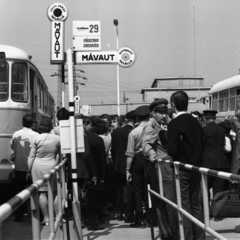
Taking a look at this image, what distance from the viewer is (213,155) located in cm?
886

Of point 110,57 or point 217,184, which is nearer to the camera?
point 217,184

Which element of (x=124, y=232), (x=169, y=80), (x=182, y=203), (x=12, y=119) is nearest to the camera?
(x=182, y=203)

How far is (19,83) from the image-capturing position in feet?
36.4

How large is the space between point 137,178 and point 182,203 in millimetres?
2616

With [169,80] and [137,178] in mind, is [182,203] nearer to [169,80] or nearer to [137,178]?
[137,178]

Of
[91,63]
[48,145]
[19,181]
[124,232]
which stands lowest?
[124,232]

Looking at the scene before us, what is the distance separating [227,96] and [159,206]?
14.2 m

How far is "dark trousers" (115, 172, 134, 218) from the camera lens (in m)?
9.04

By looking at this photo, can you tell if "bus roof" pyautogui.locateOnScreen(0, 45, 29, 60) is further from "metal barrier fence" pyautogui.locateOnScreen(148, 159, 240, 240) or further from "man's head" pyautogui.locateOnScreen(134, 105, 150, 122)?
"metal barrier fence" pyautogui.locateOnScreen(148, 159, 240, 240)

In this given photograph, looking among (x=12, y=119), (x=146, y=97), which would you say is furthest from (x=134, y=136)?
(x=146, y=97)

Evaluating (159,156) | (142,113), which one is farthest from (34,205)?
(142,113)

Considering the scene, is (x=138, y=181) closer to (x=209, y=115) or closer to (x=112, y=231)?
(x=112, y=231)

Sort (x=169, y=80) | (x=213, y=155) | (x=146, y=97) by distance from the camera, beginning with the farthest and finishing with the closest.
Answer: (x=169, y=80) < (x=146, y=97) < (x=213, y=155)

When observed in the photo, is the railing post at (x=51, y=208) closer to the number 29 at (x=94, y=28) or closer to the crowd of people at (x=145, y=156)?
the crowd of people at (x=145, y=156)
